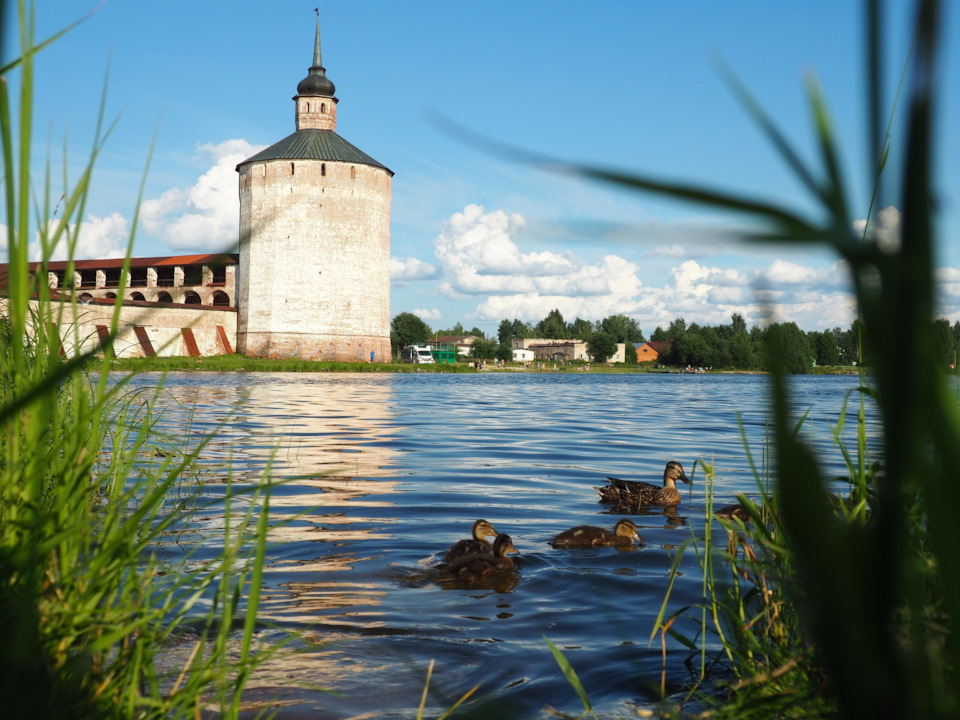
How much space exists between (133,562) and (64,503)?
14cm

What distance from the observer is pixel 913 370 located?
0.31m

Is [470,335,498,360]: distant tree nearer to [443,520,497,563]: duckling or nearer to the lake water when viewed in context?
the lake water

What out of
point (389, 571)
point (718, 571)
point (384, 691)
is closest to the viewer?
point (384, 691)

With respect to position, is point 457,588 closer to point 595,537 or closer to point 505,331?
point 595,537

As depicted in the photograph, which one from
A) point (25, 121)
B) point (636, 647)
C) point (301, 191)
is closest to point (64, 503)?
point (25, 121)

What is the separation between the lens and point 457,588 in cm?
409

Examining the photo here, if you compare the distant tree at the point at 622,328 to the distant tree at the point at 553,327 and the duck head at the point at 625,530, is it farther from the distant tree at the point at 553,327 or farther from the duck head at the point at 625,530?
the duck head at the point at 625,530

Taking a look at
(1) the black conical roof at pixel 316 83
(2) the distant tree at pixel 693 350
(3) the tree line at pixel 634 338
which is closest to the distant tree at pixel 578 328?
(3) the tree line at pixel 634 338

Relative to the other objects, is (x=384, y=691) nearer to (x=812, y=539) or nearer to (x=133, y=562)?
(x=133, y=562)

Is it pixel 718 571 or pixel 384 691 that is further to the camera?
pixel 718 571

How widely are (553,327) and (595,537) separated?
131183 mm

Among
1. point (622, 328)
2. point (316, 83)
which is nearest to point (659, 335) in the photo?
point (622, 328)

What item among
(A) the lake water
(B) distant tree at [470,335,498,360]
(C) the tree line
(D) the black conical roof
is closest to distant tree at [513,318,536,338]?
(C) the tree line

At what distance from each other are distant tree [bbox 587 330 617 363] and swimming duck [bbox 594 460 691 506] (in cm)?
9160
